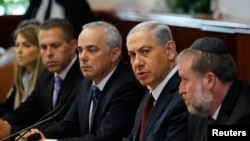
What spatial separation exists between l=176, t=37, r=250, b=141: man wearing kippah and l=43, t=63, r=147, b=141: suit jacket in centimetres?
76

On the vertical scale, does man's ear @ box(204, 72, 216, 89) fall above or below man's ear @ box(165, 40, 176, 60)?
below

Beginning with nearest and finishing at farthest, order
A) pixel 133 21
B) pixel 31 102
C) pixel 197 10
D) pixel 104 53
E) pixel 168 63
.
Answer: pixel 168 63, pixel 104 53, pixel 31 102, pixel 133 21, pixel 197 10

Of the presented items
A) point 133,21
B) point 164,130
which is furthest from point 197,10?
point 164,130

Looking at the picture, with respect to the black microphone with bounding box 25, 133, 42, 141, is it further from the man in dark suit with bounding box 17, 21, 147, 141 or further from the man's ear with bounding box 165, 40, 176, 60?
the man's ear with bounding box 165, 40, 176, 60

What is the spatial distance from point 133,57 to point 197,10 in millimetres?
3729

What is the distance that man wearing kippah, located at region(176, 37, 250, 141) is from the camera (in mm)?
2648

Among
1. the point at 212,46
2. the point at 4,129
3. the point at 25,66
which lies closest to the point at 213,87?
the point at 212,46

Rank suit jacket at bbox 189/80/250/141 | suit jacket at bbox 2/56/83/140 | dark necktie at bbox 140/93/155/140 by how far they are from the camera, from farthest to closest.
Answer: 1. suit jacket at bbox 2/56/83/140
2. dark necktie at bbox 140/93/155/140
3. suit jacket at bbox 189/80/250/141

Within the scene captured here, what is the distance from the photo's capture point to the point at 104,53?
366 centimetres

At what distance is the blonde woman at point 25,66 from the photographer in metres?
4.66

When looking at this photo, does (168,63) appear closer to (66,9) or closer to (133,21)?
(66,9)

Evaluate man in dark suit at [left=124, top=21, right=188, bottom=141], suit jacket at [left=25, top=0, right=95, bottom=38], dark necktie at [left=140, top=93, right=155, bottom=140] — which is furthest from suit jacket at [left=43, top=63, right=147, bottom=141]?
suit jacket at [left=25, top=0, right=95, bottom=38]

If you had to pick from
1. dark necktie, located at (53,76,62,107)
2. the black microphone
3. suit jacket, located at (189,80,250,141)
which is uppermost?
suit jacket, located at (189,80,250,141)

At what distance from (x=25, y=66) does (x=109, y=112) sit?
1.49 m
